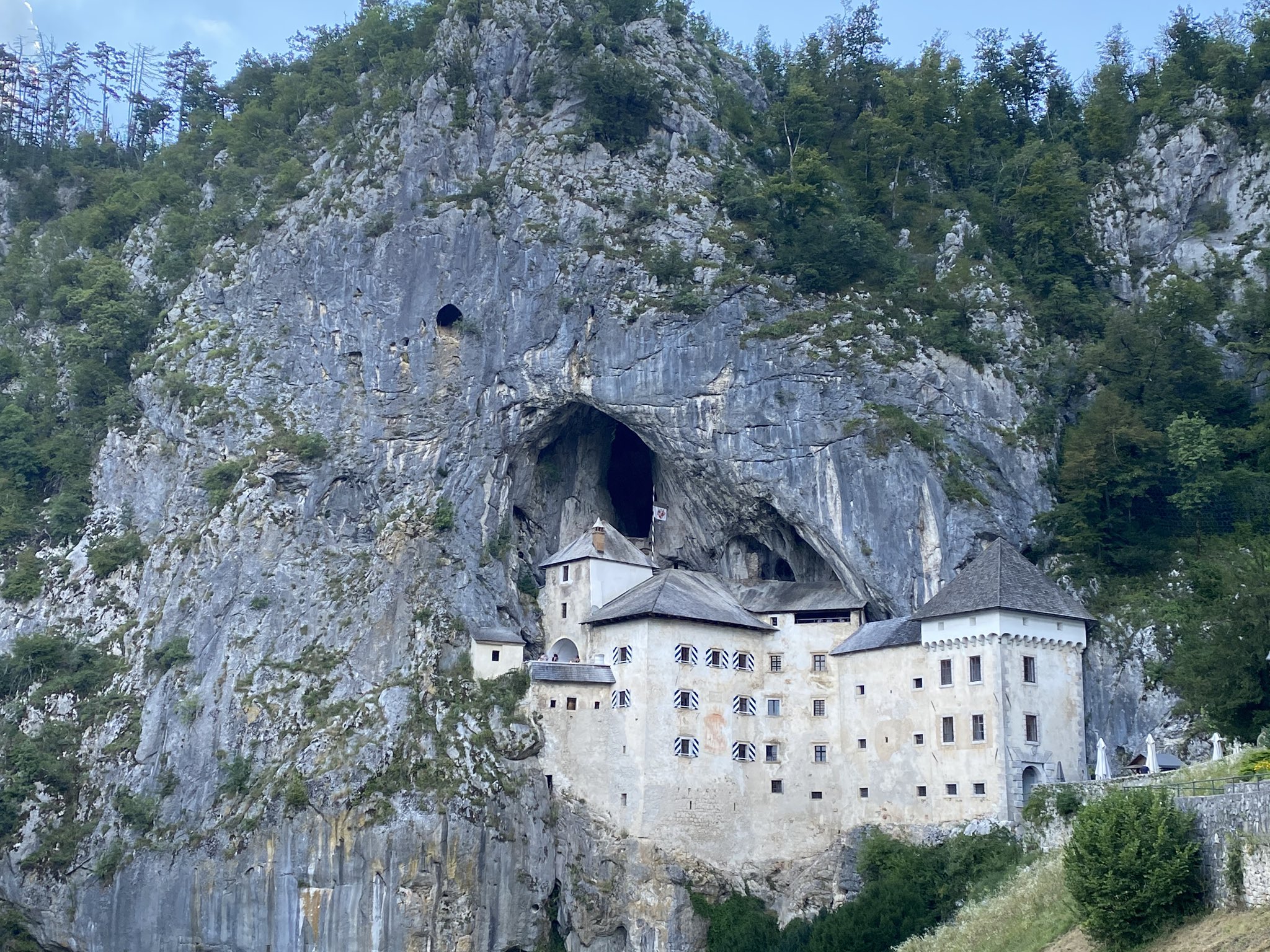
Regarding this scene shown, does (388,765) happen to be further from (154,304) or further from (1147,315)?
(1147,315)

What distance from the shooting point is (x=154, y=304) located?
83.6m

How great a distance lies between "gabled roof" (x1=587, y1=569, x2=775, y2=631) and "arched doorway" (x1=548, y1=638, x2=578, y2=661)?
171 cm

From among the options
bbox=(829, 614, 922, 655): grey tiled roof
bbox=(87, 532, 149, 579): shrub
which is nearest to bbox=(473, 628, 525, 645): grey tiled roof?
bbox=(829, 614, 922, 655): grey tiled roof

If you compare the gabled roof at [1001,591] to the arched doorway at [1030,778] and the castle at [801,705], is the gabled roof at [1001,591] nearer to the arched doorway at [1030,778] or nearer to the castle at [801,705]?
the castle at [801,705]

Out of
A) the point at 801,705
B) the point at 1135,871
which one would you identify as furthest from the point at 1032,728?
the point at 1135,871

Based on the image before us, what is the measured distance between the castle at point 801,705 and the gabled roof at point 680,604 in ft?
0.41

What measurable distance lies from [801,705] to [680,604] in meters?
6.62

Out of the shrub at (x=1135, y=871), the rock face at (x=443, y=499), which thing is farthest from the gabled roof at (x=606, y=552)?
the shrub at (x=1135, y=871)

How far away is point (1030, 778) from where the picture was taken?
60.1m

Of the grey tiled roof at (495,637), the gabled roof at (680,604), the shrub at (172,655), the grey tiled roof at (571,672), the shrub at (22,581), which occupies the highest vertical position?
the shrub at (22,581)

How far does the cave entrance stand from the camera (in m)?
77.1

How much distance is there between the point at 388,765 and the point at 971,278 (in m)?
35.1

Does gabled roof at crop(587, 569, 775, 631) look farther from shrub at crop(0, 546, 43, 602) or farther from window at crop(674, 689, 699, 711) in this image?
shrub at crop(0, 546, 43, 602)

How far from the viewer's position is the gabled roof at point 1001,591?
6141cm
